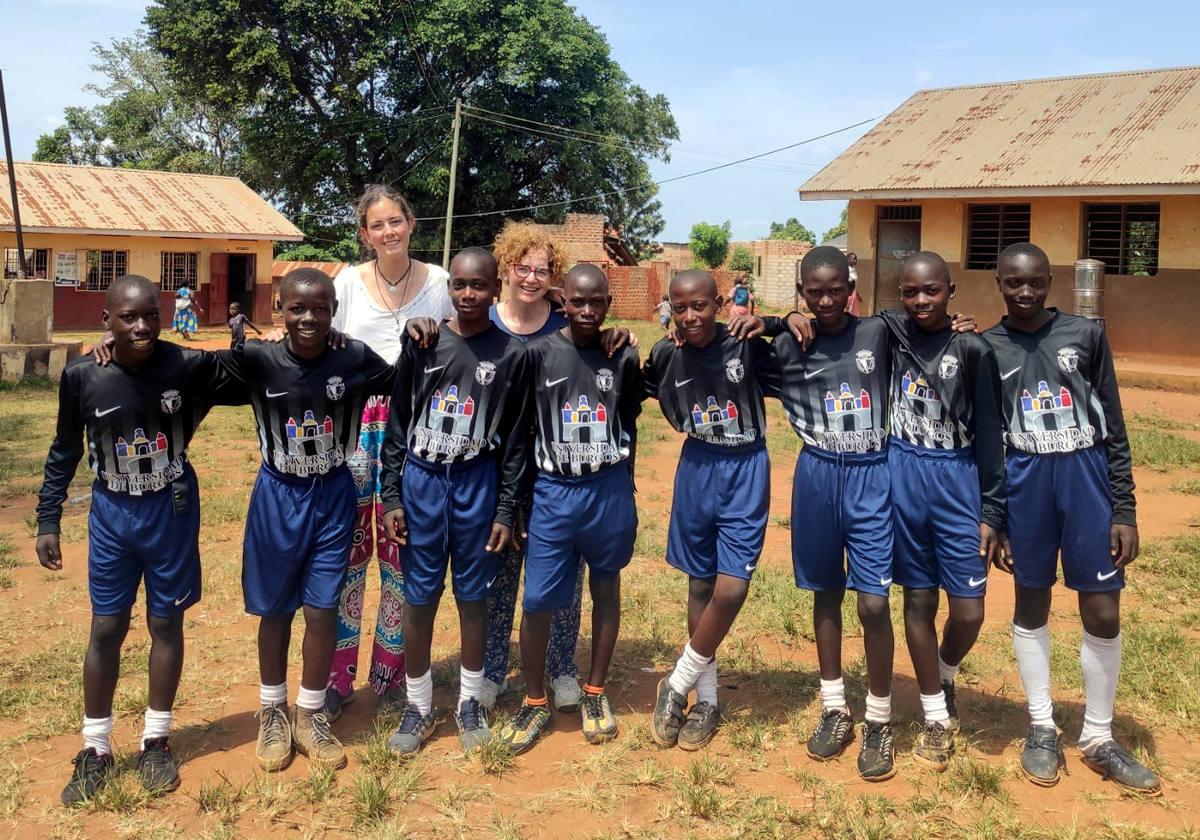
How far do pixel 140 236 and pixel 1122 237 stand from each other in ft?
67.0

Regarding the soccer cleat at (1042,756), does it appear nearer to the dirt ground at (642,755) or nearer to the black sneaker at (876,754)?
the dirt ground at (642,755)

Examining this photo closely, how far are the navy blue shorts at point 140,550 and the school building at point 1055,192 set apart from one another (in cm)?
1396

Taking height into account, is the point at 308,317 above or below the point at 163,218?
below

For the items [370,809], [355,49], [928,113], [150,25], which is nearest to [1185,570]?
[370,809]

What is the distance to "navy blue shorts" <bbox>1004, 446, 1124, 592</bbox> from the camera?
3.32m

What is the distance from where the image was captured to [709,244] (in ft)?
121

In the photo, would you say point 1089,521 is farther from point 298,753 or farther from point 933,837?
point 298,753

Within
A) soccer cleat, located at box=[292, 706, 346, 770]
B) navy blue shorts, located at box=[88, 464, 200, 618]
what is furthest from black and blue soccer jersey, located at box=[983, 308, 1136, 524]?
navy blue shorts, located at box=[88, 464, 200, 618]

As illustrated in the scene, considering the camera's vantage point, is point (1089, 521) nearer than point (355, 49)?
Yes

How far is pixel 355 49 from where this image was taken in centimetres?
2923

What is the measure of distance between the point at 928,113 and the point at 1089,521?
1692cm

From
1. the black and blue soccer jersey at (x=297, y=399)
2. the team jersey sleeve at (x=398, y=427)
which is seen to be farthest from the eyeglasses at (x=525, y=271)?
the black and blue soccer jersey at (x=297, y=399)

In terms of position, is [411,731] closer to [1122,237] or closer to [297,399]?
[297,399]

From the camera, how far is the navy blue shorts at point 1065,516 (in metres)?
3.32
